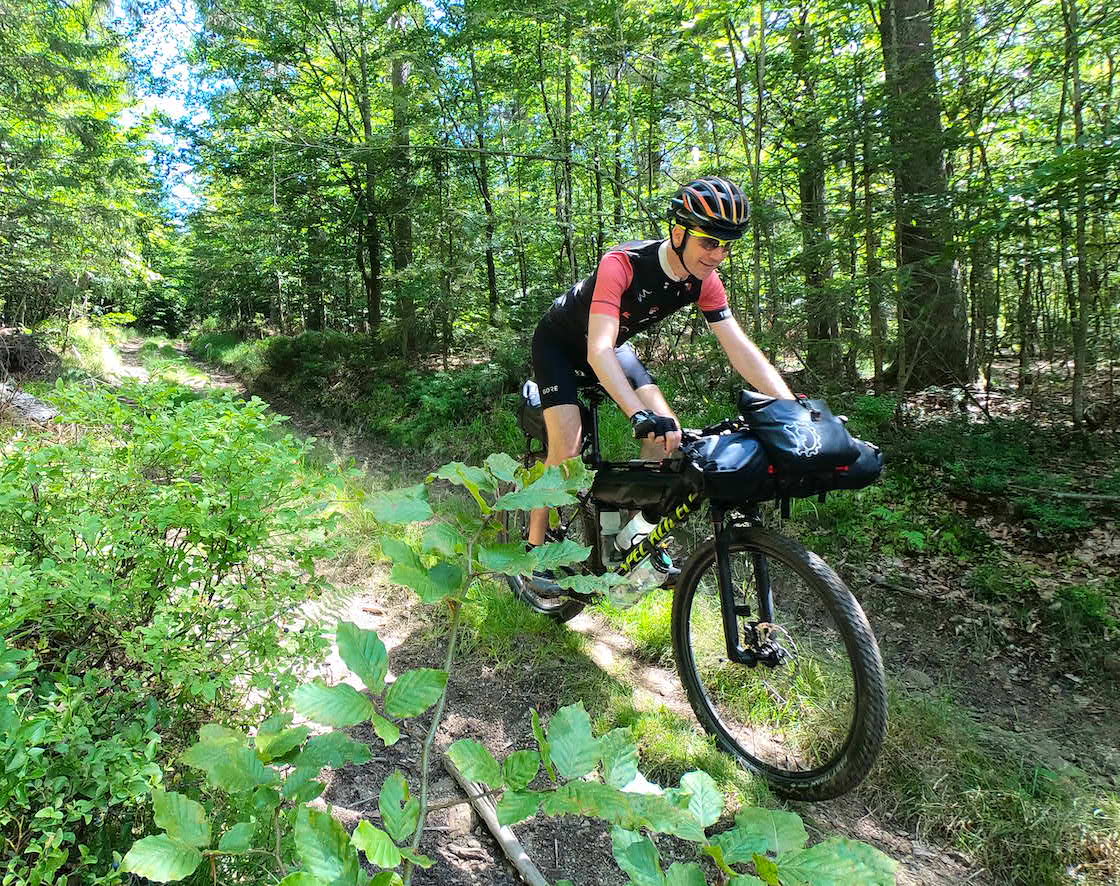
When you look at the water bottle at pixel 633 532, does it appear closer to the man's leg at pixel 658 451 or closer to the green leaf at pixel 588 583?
the man's leg at pixel 658 451

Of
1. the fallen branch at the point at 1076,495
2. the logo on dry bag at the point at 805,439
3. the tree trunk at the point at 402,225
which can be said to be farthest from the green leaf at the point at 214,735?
the tree trunk at the point at 402,225

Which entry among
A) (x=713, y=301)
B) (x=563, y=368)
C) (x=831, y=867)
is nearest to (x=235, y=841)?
(x=831, y=867)

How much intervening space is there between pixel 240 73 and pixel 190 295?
24.3 meters

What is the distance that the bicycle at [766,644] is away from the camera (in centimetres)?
212

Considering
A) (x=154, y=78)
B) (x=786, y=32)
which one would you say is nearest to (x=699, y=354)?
(x=786, y=32)

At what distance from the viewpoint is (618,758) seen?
0.85 m

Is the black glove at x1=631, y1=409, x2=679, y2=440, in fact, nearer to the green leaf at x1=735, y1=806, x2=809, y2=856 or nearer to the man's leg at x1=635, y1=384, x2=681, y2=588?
the man's leg at x1=635, y1=384, x2=681, y2=588

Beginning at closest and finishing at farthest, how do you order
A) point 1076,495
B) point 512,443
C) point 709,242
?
point 709,242 → point 1076,495 → point 512,443

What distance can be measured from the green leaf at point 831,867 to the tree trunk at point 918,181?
4626 millimetres

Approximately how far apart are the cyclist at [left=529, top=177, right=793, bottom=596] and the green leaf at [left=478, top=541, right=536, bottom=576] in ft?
4.83

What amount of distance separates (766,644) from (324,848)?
2.06m

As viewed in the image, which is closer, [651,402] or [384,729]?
[384,729]

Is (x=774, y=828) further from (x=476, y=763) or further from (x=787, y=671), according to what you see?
(x=787, y=671)

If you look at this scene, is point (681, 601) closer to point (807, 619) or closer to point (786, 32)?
point (807, 619)
